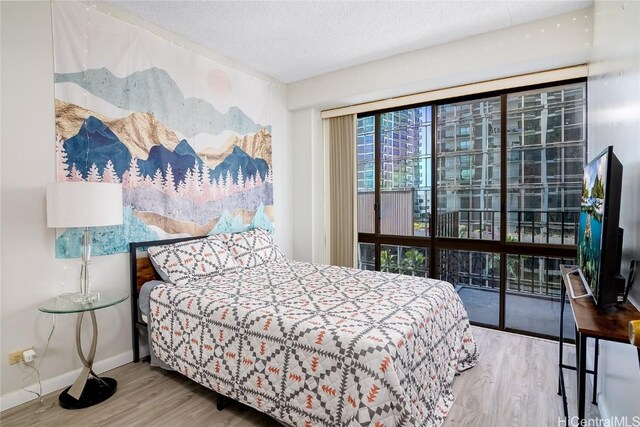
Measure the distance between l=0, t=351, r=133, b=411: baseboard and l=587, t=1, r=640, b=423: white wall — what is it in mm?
3120

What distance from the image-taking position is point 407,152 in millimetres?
3867

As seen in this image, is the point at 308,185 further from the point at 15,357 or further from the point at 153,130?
the point at 15,357

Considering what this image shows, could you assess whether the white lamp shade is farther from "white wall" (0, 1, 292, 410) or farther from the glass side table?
the glass side table

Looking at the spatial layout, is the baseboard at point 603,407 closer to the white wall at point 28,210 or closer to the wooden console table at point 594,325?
the wooden console table at point 594,325

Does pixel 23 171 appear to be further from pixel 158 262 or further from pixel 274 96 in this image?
pixel 274 96

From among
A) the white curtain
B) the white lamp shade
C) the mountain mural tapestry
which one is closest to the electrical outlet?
the mountain mural tapestry

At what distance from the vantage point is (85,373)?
2.20 metres

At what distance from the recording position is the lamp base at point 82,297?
2144 mm

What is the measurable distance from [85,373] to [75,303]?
493 millimetres

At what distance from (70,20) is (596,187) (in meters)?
3.35

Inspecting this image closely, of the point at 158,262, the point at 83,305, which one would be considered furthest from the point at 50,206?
the point at 158,262

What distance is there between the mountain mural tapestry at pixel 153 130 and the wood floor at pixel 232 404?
987 millimetres

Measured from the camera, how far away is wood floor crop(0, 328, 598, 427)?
6.35 feet

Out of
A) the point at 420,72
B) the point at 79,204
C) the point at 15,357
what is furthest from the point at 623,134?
the point at 15,357
